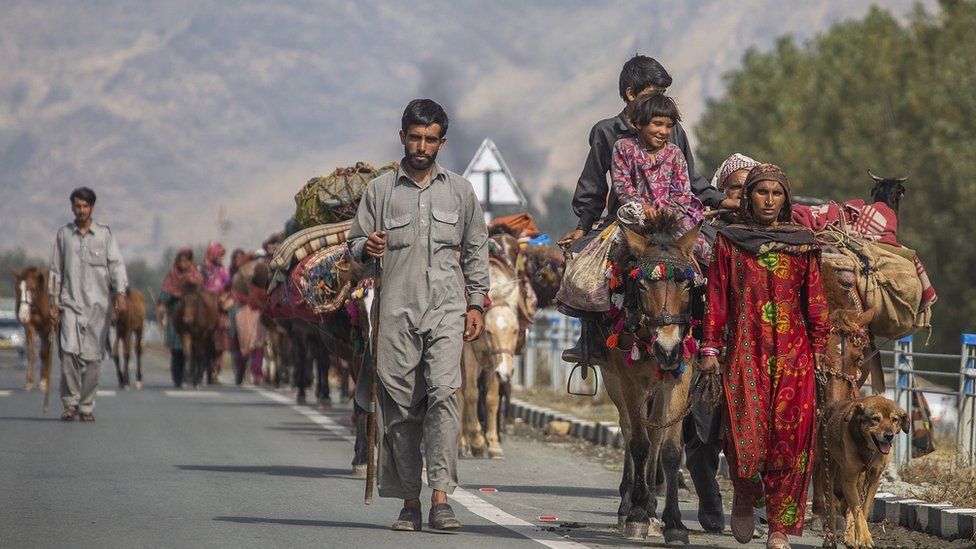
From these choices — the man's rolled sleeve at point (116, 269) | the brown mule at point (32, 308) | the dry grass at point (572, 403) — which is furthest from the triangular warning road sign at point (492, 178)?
the brown mule at point (32, 308)

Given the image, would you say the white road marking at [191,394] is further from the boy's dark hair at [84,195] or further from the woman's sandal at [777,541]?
the woman's sandal at [777,541]

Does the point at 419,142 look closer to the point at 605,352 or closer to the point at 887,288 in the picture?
the point at 605,352

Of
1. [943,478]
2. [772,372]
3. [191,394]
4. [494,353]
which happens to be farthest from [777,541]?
[191,394]

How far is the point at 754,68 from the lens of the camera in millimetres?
84938

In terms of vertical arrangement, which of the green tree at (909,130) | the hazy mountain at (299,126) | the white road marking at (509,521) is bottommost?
the white road marking at (509,521)

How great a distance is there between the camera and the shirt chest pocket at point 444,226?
394 inches

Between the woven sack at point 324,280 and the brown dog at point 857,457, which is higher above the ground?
the woven sack at point 324,280

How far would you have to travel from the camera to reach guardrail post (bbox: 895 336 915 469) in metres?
13.4

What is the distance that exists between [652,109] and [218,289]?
2345cm

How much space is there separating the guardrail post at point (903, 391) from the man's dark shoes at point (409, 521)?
15.7 ft

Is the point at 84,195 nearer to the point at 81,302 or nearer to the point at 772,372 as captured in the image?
the point at 81,302

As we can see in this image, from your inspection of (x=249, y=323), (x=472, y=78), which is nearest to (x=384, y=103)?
(x=472, y=78)

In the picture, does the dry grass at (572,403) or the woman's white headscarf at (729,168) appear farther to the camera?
the dry grass at (572,403)

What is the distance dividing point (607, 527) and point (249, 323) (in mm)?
21261
